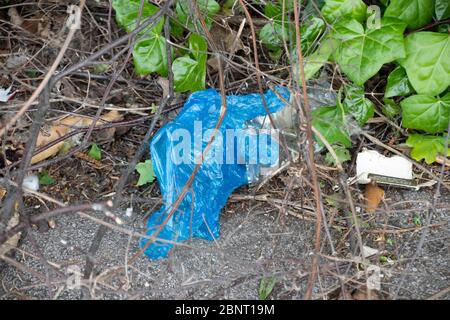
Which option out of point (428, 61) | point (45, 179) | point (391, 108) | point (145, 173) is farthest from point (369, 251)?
point (45, 179)

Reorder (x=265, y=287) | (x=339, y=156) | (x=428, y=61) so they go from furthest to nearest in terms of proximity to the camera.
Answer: (x=339, y=156), (x=428, y=61), (x=265, y=287)

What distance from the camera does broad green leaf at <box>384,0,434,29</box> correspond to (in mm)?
1688

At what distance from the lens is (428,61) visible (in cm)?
167

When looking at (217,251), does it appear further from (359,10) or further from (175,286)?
(359,10)

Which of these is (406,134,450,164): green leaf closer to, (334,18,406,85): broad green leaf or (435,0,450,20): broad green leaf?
(334,18,406,85): broad green leaf

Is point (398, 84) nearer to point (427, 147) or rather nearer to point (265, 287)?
point (427, 147)

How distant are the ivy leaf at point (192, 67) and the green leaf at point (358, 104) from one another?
498 mm

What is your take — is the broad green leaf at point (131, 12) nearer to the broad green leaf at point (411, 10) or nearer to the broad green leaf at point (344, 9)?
the broad green leaf at point (344, 9)

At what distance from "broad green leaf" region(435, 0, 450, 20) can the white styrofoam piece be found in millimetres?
483

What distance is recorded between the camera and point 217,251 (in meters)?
1.55

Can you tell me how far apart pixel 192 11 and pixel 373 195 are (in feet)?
2.82

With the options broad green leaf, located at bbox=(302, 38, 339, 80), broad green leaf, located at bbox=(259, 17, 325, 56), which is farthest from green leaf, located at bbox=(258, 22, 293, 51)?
broad green leaf, located at bbox=(302, 38, 339, 80)
